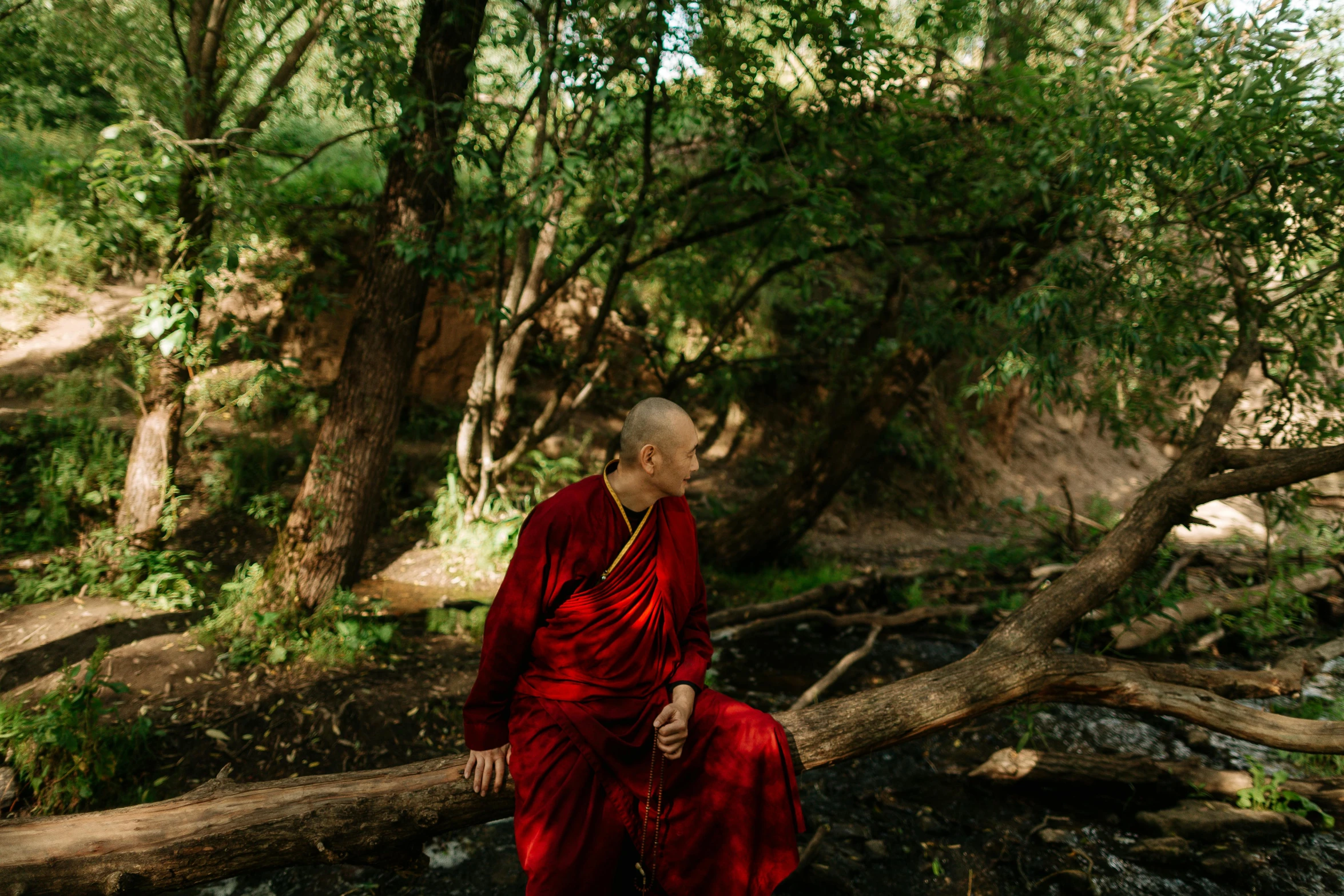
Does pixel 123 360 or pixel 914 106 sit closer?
pixel 914 106

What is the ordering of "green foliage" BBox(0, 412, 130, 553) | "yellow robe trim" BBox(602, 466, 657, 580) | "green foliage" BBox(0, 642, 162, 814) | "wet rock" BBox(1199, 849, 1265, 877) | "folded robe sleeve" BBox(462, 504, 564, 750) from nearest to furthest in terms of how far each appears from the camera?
"folded robe sleeve" BBox(462, 504, 564, 750) → "yellow robe trim" BBox(602, 466, 657, 580) → "green foliage" BBox(0, 642, 162, 814) → "wet rock" BBox(1199, 849, 1265, 877) → "green foliage" BBox(0, 412, 130, 553)

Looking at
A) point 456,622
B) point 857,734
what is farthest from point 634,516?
point 456,622

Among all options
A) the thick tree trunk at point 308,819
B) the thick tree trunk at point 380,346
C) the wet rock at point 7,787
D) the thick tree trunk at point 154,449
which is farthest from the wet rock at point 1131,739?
the thick tree trunk at point 154,449

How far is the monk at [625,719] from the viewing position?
240cm

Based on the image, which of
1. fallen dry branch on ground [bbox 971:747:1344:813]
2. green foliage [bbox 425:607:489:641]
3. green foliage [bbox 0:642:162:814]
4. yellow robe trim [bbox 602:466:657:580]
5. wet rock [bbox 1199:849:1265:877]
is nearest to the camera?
yellow robe trim [bbox 602:466:657:580]

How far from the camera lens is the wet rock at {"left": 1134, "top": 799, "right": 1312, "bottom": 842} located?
3867 mm

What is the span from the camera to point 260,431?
8.16m

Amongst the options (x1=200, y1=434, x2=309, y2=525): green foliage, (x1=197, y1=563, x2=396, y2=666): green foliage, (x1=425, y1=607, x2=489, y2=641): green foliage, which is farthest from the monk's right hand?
(x1=200, y1=434, x2=309, y2=525): green foliage

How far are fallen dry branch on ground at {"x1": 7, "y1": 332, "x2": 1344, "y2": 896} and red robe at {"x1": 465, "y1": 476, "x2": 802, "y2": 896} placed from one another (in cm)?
45

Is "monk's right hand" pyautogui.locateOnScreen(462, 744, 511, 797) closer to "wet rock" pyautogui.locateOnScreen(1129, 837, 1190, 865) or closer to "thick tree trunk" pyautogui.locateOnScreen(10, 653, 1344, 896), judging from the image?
"thick tree trunk" pyautogui.locateOnScreen(10, 653, 1344, 896)

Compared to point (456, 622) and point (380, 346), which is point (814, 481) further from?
point (380, 346)

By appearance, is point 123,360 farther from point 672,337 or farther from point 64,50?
point 672,337

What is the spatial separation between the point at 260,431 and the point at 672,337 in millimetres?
5771

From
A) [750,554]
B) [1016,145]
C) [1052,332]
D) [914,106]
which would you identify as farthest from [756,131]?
[750,554]
